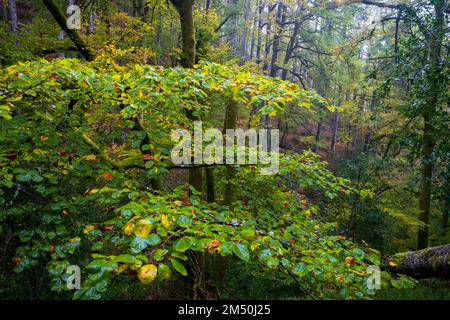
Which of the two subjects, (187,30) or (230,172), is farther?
(230,172)

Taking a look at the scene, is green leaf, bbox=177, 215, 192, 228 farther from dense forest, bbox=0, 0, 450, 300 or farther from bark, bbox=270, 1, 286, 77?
bark, bbox=270, 1, 286, 77

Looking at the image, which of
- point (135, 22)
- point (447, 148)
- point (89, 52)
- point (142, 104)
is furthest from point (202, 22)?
point (142, 104)

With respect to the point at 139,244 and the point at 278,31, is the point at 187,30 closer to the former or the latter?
the point at 139,244

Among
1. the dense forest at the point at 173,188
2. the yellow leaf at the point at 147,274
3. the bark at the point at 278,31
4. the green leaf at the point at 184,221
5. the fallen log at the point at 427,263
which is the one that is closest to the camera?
the yellow leaf at the point at 147,274

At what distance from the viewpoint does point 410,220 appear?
9.44m

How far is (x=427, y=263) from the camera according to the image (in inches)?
182

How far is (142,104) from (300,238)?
7.18 ft

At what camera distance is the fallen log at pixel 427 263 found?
4.43m

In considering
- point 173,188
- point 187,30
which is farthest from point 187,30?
point 173,188

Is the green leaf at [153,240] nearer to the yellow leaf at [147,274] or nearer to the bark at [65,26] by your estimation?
the yellow leaf at [147,274]

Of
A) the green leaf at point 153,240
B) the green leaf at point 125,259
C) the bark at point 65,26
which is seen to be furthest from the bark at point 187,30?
the green leaf at point 125,259

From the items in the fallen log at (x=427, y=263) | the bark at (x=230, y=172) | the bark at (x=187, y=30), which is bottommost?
the fallen log at (x=427, y=263)

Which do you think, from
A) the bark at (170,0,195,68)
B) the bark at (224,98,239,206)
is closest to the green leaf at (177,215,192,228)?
the bark at (170,0,195,68)
